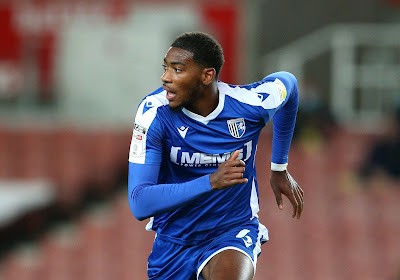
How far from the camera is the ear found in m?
4.01

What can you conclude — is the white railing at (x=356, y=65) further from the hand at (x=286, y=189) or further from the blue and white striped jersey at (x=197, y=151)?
the blue and white striped jersey at (x=197, y=151)

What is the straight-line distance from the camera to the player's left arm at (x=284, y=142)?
4.44m

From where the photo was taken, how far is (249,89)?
4.27 metres

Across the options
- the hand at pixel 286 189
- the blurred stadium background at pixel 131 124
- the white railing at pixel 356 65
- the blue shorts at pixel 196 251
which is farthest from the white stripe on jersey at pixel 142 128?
the white railing at pixel 356 65

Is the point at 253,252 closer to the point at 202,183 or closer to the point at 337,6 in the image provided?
the point at 202,183

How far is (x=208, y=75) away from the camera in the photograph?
158 inches

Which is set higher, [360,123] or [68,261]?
[360,123]

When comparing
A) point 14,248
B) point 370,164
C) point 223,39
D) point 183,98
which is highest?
point 183,98

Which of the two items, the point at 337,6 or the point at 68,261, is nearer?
the point at 68,261

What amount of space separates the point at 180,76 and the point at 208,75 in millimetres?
157

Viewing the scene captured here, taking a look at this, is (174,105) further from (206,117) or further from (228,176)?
(228,176)

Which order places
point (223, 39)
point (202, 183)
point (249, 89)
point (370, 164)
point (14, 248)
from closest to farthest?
point (202, 183) → point (249, 89) → point (370, 164) → point (14, 248) → point (223, 39)

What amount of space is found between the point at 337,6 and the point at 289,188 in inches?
355

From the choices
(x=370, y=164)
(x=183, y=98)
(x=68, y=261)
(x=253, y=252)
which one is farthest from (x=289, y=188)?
(x=68, y=261)
